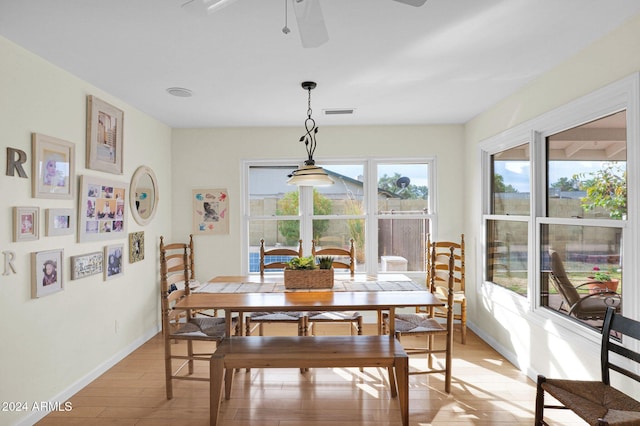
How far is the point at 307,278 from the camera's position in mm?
3109

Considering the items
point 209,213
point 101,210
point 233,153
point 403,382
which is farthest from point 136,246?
point 403,382

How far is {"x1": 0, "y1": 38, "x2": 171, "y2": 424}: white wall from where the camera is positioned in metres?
2.36

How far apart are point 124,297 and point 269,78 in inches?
96.6

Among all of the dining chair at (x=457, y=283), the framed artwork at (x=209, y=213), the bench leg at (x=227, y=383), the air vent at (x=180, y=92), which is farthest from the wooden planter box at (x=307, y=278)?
the framed artwork at (x=209, y=213)

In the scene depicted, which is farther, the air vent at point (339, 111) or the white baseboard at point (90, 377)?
the air vent at point (339, 111)

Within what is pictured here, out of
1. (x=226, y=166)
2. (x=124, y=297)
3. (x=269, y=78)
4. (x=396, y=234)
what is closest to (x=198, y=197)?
(x=226, y=166)

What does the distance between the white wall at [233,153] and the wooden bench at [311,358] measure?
216cm

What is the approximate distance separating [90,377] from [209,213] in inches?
83.5

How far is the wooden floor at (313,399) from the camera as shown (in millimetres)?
2586

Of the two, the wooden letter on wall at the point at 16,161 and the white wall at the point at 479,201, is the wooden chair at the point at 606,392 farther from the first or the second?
the wooden letter on wall at the point at 16,161

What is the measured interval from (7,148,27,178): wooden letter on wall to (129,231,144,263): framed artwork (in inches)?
56.4

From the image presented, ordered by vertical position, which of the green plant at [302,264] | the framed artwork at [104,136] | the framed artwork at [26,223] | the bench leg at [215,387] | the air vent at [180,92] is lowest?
the bench leg at [215,387]

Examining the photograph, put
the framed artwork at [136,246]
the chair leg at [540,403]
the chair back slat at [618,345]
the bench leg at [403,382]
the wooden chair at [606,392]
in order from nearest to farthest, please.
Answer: the wooden chair at [606,392], the chair back slat at [618,345], the chair leg at [540,403], the bench leg at [403,382], the framed artwork at [136,246]

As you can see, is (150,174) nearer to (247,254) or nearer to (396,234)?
(247,254)
